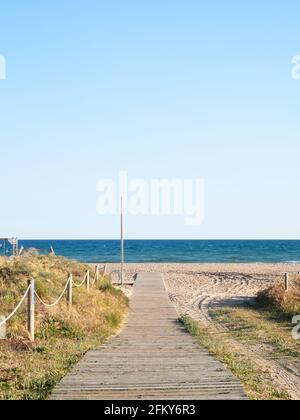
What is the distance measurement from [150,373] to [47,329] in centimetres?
470

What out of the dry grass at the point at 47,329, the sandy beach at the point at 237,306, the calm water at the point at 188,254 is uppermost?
the dry grass at the point at 47,329

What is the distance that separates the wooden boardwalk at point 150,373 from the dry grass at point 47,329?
380 millimetres

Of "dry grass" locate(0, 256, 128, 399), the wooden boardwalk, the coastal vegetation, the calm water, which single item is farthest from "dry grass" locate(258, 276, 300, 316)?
the calm water

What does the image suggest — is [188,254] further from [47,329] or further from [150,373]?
[150,373]

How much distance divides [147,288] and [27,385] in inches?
723

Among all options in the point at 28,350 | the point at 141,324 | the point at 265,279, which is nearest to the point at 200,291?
the point at 265,279

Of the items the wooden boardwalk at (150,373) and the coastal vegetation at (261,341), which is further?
the coastal vegetation at (261,341)

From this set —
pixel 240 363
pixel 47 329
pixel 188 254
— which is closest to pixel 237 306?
pixel 47 329

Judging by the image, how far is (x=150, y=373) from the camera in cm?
738

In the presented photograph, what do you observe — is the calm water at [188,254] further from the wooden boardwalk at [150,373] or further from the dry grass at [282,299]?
the wooden boardwalk at [150,373]

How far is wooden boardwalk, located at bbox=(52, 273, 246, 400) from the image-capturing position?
6.30 meters

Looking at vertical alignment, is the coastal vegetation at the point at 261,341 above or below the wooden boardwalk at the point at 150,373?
Answer: below

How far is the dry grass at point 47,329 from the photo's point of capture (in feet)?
24.3

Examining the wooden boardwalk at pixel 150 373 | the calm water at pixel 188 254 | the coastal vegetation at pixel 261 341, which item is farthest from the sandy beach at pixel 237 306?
the calm water at pixel 188 254
